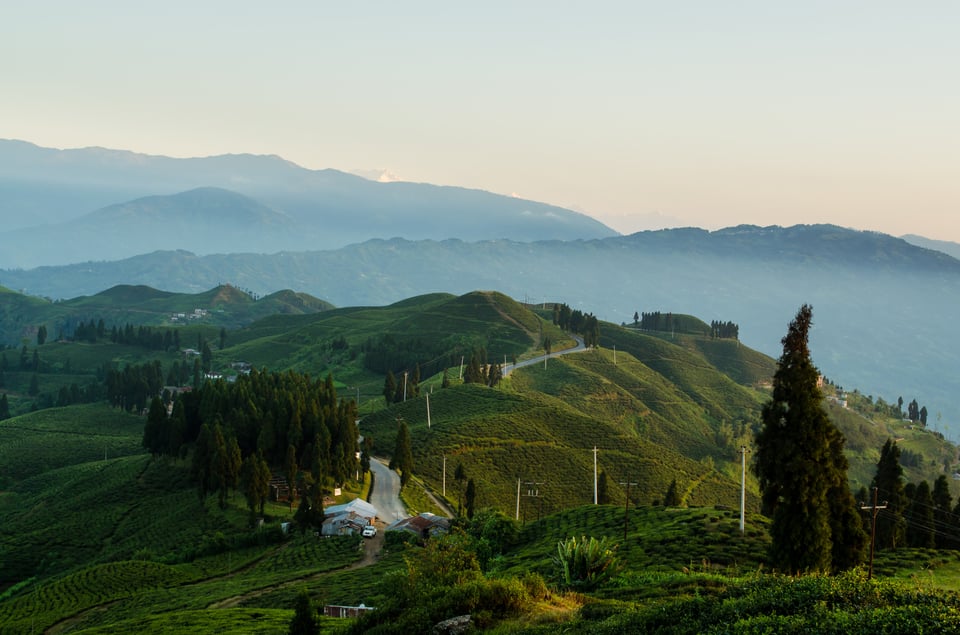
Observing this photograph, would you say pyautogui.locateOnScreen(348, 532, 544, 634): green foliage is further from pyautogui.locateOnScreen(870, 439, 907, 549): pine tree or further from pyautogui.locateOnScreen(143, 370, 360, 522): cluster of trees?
pyautogui.locateOnScreen(143, 370, 360, 522): cluster of trees

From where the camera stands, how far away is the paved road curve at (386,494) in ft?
266

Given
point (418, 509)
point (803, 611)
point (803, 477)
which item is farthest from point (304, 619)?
point (418, 509)

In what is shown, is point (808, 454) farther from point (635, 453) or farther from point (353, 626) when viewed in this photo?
point (635, 453)

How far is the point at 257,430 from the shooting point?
309 feet

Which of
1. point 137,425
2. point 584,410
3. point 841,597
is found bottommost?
point 137,425

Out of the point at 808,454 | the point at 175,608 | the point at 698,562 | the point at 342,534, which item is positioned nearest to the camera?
Result: the point at 808,454

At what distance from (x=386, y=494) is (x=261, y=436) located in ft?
59.3

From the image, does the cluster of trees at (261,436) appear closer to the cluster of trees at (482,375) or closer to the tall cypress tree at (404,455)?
the tall cypress tree at (404,455)

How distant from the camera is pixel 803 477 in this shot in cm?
3709

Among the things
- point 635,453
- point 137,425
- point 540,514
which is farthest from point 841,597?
point 137,425

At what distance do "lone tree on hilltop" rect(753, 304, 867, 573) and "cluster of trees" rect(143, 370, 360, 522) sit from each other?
50.3m

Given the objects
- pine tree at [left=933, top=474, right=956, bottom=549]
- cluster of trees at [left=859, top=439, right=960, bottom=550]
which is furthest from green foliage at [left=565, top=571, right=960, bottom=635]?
pine tree at [left=933, top=474, right=956, bottom=549]

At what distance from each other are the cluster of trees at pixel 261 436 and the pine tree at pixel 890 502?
53962mm

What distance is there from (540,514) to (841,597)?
72851 mm
